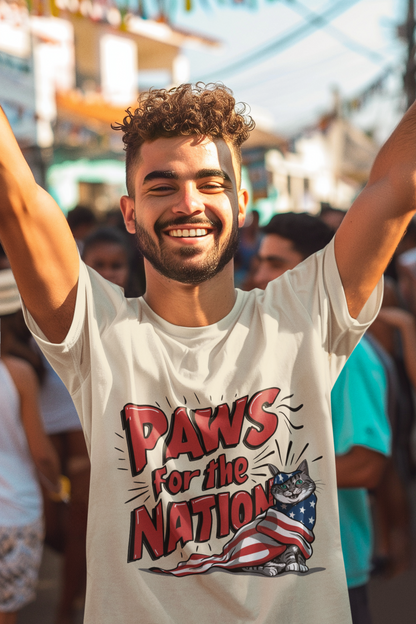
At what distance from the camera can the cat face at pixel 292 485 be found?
5.22 feet

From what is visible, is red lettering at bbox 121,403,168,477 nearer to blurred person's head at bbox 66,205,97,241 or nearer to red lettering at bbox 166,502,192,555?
red lettering at bbox 166,502,192,555

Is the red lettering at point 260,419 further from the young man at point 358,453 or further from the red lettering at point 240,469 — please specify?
the young man at point 358,453

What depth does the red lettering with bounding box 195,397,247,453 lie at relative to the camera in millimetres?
1601

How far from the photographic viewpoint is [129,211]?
5.87 feet

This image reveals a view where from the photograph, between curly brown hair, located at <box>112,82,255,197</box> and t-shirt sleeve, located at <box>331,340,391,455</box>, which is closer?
curly brown hair, located at <box>112,82,255,197</box>

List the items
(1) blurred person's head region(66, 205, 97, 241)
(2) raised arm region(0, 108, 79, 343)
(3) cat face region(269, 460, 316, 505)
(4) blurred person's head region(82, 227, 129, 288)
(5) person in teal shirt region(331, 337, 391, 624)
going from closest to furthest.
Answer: (2) raised arm region(0, 108, 79, 343) < (3) cat face region(269, 460, 316, 505) < (5) person in teal shirt region(331, 337, 391, 624) < (4) blurred person's head region(82, 227, 129, 288) < (1) blurred person's head region(66, 205, 97, 241)

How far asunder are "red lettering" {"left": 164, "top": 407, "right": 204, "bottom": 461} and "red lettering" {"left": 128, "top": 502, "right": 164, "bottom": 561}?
0.13 meters

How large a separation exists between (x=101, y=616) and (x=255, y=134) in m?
17.8

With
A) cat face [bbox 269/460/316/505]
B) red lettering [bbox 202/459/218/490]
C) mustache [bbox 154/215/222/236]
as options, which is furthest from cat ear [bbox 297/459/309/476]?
mustache [bbox 154/215/222/236]

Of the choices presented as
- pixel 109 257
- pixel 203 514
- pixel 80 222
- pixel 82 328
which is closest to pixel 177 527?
pixel 203 514

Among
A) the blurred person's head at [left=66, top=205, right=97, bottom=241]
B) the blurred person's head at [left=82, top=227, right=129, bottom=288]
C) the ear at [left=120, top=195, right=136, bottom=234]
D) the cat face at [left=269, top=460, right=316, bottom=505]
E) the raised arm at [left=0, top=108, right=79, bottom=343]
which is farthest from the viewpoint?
the blurred person's head at [left=66, top=205, right=97, bottom=241]

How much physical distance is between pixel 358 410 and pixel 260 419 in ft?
2.59

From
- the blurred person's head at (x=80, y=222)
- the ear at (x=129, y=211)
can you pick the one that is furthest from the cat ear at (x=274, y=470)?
the blurred person's head at (x=80, y=222)

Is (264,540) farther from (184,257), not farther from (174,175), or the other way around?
(174,175)
